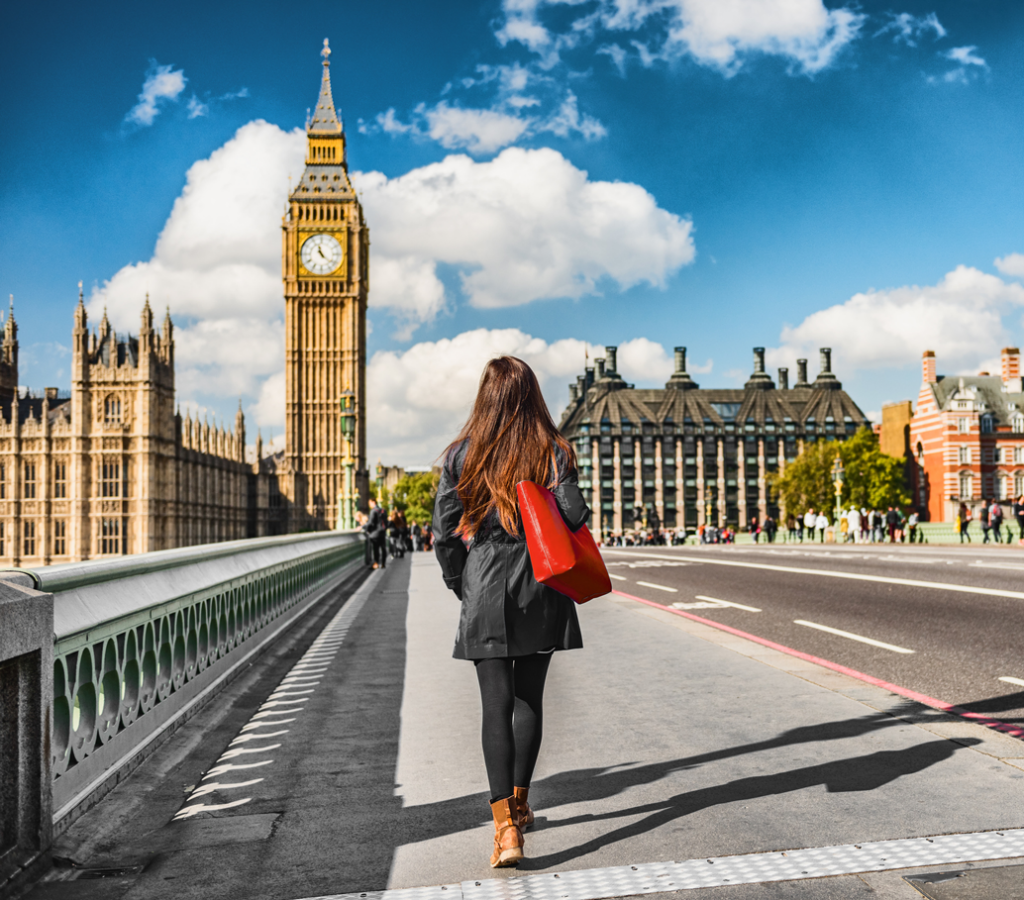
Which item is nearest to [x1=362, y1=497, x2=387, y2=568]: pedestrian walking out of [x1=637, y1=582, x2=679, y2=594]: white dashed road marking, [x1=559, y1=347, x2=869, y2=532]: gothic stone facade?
[x1=637, y1=582, x2=679, y2=594]: white dashed road marking

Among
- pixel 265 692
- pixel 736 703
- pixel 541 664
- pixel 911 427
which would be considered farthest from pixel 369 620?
pixel 911 427

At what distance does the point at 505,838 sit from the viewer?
3.65 m

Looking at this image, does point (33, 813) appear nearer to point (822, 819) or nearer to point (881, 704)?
point (822, 819)

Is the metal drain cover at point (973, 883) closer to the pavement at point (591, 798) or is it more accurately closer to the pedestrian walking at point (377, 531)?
the pavement at point (591, 798)

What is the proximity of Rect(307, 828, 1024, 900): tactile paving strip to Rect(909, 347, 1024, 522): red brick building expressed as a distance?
88046 mm

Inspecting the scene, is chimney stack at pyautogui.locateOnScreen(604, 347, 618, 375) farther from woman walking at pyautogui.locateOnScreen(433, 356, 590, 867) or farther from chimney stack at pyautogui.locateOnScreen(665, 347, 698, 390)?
woman walking at pyautogui.locateOnScreen(433, 356, 590, 867)

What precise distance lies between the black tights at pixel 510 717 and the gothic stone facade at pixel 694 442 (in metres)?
124

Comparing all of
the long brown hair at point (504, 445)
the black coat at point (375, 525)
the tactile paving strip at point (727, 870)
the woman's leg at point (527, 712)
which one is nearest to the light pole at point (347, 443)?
the black coat at point (375, 525)

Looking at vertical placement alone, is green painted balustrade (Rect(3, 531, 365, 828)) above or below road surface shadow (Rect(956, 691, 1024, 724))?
above

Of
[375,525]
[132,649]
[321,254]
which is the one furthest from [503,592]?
[321,254]

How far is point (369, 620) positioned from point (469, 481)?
9689mm

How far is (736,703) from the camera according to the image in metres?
6.59

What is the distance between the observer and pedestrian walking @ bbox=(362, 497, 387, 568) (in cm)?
2675

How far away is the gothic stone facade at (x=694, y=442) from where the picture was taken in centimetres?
13050
